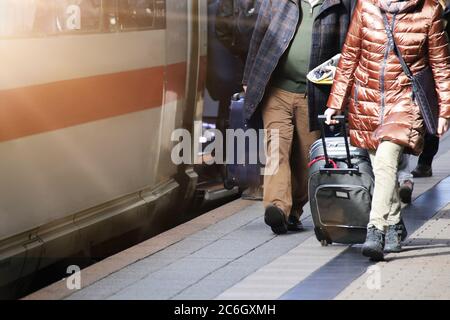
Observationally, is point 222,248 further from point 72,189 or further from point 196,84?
point 196,84

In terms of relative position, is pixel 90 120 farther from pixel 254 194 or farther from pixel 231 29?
pixel 231 29

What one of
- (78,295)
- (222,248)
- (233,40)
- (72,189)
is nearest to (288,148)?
(222,248)

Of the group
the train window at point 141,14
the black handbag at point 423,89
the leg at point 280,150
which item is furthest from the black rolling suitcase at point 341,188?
the train window at point 141,14

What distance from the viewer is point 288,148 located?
842cm

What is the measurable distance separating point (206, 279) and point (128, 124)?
7.47 ft

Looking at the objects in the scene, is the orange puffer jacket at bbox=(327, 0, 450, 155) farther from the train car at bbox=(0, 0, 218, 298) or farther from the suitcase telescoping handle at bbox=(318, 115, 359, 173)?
the train car at bbox=(0, 0, 218, 298)

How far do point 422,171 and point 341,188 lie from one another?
362 centimetres

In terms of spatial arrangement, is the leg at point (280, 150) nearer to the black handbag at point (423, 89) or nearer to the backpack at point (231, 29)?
the black handbag at point (423, 89)

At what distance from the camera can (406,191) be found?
949cm

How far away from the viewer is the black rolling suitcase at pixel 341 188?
7.54 m

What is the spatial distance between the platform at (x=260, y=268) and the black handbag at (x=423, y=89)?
0.81m

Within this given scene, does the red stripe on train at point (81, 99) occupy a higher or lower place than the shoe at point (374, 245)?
higher

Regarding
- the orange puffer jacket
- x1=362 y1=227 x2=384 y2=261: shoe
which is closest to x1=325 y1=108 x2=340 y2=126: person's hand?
the orange puffer jacket

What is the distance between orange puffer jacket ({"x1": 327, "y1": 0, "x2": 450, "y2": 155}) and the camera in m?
7.26
